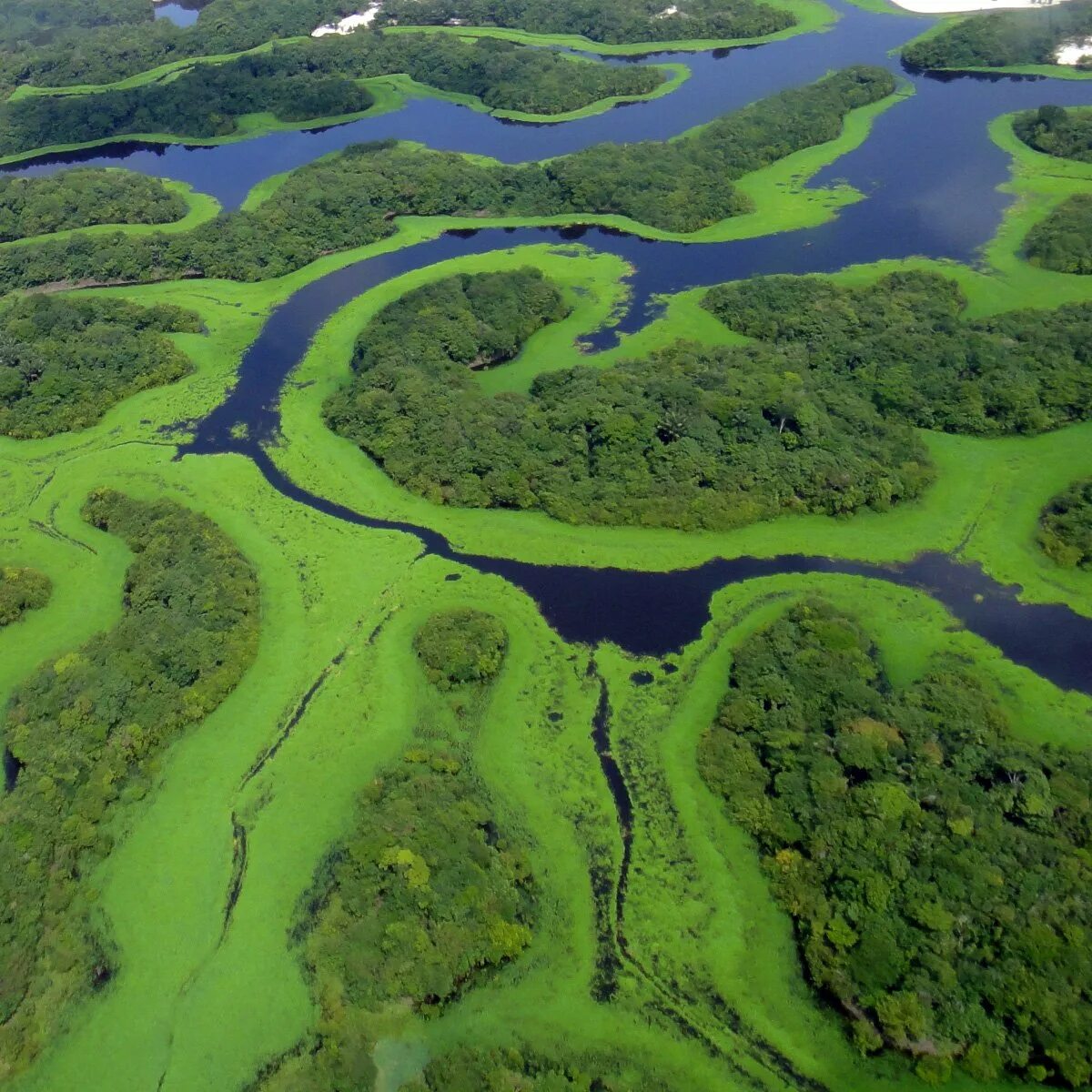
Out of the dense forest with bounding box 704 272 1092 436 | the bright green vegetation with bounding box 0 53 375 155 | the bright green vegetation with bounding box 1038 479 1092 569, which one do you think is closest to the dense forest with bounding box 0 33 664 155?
the bright green vegetation with bounding box 0 53 375 155

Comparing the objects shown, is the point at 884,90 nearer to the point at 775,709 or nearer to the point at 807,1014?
the point at 775,709

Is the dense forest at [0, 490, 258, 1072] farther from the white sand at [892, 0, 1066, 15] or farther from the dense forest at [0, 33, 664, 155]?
the white sand at [892, 0, 1066, 15]

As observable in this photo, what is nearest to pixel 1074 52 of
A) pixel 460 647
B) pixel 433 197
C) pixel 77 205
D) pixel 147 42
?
pixel 433 197

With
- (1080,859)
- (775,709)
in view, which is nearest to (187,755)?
(775,709)

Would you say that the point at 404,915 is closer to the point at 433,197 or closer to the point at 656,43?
the point at 433,197

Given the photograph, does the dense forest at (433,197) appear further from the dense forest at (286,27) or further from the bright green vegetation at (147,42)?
the bright green vegetation at (147,42)

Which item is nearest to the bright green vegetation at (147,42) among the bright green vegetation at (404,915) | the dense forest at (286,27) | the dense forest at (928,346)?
the dense forest at (286,27)
